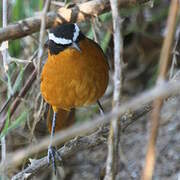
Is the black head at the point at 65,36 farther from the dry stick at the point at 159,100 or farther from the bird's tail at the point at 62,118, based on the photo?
the dry stick at the point at 159,100

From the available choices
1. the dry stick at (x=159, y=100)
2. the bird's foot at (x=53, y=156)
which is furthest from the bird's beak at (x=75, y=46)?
the dry stick at (x=159, y=100)

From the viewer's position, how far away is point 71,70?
11.0 ft

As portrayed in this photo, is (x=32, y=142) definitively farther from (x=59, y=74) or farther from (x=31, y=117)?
(x=59, y=74)

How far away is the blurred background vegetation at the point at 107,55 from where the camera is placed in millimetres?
3789

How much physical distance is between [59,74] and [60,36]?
0.96ft

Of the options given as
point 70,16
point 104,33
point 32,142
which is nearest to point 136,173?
point 32,142

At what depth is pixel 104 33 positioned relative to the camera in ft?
14.6

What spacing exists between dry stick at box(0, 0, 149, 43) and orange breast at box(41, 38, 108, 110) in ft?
3.85

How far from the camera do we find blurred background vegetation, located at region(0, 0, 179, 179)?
12.4ft

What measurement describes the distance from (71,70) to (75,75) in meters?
0.05

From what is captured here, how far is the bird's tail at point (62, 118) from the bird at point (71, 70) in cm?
42

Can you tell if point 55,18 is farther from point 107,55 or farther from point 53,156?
point 107,55

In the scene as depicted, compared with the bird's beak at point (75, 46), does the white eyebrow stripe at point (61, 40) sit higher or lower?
higher

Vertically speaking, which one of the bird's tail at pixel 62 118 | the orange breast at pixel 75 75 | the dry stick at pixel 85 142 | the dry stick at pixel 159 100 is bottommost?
the bird's tail at pixel 62 118
